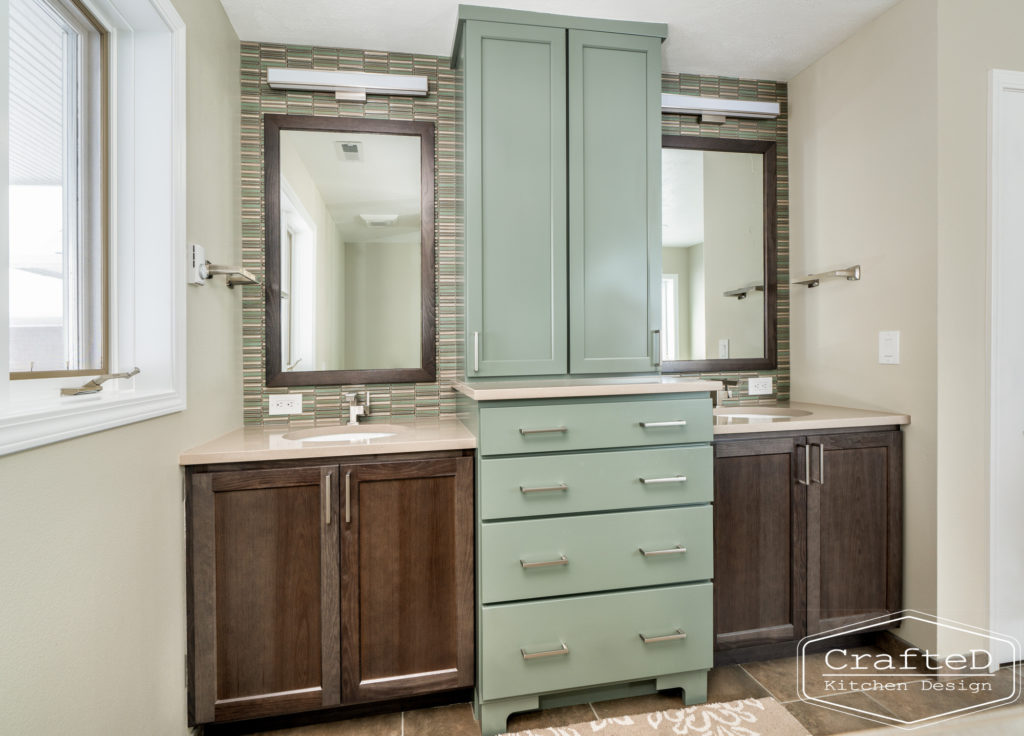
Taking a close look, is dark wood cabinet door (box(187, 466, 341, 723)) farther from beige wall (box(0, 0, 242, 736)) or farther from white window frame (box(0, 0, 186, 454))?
white window frame (box(0, 0, 186, 454))

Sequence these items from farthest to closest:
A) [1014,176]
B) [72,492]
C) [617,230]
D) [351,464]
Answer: [617,230], [1014,176], [351,464], [72,492]

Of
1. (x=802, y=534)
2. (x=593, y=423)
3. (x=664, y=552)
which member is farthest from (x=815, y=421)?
(x=593, y=423)

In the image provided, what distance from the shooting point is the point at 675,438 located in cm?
177

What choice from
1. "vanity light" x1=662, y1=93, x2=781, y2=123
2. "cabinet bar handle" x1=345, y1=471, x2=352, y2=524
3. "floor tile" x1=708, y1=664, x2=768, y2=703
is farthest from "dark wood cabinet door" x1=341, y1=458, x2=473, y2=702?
"vanity light" x1=662, y1=93, x2=781, y2=123

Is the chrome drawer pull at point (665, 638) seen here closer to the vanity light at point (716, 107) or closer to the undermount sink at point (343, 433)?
the undermount sink at point (343, 433)

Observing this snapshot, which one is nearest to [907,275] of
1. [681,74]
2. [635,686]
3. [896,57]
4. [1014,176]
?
[1014,176]

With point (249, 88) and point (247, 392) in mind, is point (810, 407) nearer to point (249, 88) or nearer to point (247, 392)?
point (247, 392)

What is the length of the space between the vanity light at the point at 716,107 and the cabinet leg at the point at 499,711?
8.12ft

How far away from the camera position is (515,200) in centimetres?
206

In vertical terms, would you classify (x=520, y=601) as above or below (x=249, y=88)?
below

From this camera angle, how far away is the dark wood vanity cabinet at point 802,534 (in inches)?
77.0

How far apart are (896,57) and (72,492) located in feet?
9.59

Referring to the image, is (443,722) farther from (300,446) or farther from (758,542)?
(758,542)

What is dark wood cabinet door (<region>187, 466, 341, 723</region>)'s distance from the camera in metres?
1.59
